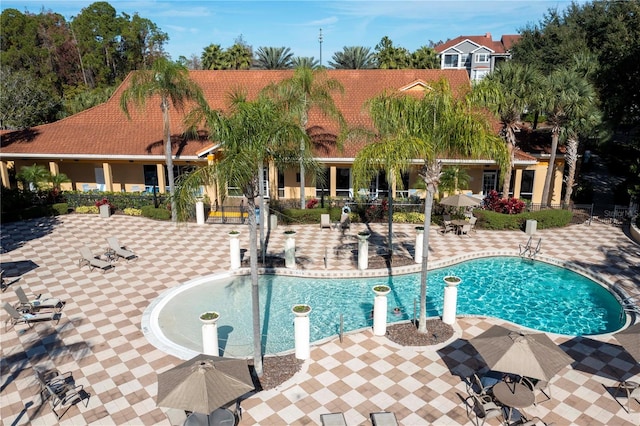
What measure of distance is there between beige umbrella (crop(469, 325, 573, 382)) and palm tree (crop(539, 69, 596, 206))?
1773 centimetres

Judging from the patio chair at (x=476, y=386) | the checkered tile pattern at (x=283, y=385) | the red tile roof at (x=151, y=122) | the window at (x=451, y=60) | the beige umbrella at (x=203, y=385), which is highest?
the window at (x=451, y=60)

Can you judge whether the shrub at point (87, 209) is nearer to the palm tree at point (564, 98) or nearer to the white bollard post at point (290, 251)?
the white bollard post at point (290, 251)

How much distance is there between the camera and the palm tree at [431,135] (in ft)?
37.8

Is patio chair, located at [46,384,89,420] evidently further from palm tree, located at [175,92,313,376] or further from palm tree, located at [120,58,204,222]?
palm tree, located at [120,58,204,222]

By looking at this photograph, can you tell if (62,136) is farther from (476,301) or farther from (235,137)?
(476,301)

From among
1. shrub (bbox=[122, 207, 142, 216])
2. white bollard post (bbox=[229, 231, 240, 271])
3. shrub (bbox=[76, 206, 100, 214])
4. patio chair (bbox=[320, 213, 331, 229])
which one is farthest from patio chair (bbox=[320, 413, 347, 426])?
shrub (bbox=[76, 206, 100, 214])

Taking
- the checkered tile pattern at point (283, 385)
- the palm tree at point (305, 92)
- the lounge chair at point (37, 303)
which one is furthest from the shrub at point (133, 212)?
the lounge chair at point (37, 303)

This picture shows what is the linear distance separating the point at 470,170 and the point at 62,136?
25.7m

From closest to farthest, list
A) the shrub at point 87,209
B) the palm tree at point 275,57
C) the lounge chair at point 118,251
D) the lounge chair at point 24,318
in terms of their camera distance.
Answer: the lounge chair at point 24,318 → the lounge chair at point 118,251 → the shrub at point 87,209 → the palm tree at point 275,57

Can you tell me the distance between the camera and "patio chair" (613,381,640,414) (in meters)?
9.69

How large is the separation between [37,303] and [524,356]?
1393 centimetres

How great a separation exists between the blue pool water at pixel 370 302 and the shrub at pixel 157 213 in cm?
936

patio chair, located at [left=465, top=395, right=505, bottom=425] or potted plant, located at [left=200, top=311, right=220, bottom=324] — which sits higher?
potted plant, located at [left=200, top=311, right=220, bottom=324]

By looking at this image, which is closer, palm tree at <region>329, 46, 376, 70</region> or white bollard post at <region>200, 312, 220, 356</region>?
white bollard post at <region>200, 312, 220, 356</region>
